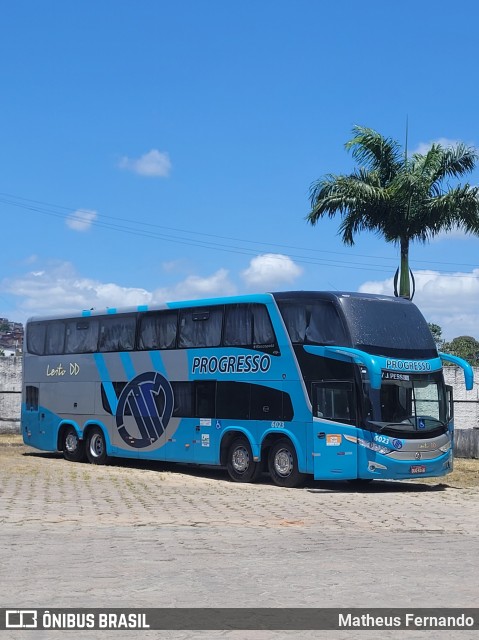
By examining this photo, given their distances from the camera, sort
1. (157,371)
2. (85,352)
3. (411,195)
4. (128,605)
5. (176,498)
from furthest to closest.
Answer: (411,195) < (85,352) < (157,371) < (176,498) < (128,605)

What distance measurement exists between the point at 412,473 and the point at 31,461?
472 inches

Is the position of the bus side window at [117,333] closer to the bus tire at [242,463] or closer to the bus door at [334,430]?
the bus tire at [242,463]

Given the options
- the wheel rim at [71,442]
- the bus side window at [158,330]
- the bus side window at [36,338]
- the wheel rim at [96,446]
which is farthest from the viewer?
the bus side window at [36,338]

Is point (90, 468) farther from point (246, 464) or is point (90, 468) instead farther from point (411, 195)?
point (411, 195)

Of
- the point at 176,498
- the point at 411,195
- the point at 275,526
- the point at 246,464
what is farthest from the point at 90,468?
the point at 411,195

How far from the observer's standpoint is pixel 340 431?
1967 cm

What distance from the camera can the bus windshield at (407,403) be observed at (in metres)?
19.5

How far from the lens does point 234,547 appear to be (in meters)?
11.6

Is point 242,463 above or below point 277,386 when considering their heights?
below

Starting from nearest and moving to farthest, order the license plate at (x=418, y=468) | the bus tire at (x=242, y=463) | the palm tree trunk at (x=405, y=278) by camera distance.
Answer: the license plate at (x=418, y=468) < the bus tire at (x=242, y=463) < the palm tree trunk at (x=405, y=278)

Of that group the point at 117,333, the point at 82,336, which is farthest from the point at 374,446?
the point at 82,336

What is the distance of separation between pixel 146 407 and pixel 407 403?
7.42m

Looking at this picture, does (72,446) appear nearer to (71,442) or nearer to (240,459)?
(71,442)

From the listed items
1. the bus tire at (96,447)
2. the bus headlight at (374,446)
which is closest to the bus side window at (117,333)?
the bus tire at (96,447)
